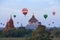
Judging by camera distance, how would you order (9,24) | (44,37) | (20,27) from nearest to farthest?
(44,37) < (20,27) < (9,24)

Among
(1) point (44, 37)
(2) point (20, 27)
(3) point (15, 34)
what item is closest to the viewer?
(1) point (44, 37)

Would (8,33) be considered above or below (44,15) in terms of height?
below

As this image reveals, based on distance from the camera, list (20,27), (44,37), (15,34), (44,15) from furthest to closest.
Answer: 1. (20,27)
2. (15,34)
3. (44,15)
4. (44,37)

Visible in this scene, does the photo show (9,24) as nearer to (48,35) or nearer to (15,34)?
(15,34)

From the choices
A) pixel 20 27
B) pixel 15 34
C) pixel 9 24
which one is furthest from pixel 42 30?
pixel 9 24

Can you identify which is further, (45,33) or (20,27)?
(20,27)

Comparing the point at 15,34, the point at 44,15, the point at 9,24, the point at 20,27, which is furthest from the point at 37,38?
the point at 9,24

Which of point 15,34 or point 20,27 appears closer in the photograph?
point 15,34

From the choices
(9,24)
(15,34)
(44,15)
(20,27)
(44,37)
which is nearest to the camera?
(44,37)

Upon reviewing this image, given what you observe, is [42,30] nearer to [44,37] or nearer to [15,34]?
[44,37]
